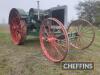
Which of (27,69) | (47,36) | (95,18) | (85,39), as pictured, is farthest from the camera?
(95,18)

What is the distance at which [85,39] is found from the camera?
812 centimetres

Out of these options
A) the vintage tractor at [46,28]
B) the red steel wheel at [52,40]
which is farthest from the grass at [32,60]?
the vintage tractor at [46,28]

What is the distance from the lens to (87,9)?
29.3m

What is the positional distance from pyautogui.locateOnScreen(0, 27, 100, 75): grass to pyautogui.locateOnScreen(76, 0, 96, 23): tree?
1898 centimetres

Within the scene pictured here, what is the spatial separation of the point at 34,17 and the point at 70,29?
1.18 metres

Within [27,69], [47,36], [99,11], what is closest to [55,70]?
[27,69]

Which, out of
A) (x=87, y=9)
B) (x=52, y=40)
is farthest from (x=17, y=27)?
(x=87, y=9)

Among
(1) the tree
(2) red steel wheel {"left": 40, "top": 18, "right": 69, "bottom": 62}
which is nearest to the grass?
(2) red steel wheel {"left": 40, "top": 18, "right": 69, "bottom": 62}

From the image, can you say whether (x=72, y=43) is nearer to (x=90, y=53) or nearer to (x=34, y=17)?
(x=90, y=53)

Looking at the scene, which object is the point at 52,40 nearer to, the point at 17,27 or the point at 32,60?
the point at 32,60

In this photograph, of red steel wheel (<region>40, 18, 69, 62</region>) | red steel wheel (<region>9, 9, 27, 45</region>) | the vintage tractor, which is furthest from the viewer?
red steel wheel (<region>9, 9, 27, 45</region>)

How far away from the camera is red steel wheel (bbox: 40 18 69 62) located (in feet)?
20.4

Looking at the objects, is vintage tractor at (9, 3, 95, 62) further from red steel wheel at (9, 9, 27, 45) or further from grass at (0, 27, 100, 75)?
grass at (0, 27, 100, 75)

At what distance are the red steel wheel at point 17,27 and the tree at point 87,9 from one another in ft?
59.7
